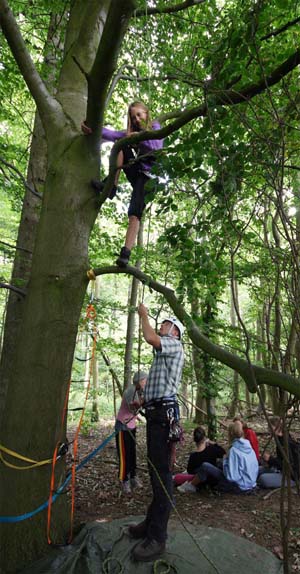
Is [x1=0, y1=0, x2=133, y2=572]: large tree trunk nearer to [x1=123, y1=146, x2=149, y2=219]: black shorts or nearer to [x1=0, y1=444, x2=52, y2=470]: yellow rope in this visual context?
[x1=0, y1=444, x2=52, y2=470]: yellow rope

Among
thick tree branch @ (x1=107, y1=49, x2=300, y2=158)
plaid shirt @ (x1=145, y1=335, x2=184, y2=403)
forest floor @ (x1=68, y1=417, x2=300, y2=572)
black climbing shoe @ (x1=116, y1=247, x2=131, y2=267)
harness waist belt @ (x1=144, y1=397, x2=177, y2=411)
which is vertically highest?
thick tree branch @ (x1=107, y1=49, x2=300, y2=158)

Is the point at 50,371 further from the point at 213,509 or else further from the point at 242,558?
the point at 213,509

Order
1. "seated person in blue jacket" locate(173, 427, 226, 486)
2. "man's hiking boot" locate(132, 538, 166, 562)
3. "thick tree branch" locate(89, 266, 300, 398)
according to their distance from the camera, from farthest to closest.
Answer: "seated person in blue jacket" locate(173, 427, 226, 486) < "man's hiking boot" locate(132, 538, 166, 562) < "thick tree branch" locate(89, 266, 300, 398)

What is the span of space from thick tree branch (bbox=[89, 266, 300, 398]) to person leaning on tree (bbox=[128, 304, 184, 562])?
0.34 m

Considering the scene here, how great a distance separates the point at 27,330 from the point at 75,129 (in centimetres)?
179

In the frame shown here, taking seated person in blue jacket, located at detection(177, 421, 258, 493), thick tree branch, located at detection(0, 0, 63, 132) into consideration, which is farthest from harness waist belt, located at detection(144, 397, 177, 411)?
thick tree branch, located at detection(0, 0, 63, 132)

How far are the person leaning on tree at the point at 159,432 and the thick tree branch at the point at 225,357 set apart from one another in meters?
0.34

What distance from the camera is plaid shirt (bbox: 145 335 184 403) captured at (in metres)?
3.12

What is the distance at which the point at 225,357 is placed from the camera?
8.04ft

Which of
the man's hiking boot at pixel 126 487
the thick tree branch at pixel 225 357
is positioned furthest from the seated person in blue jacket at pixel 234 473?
the thick tree branch at pixel 225 357

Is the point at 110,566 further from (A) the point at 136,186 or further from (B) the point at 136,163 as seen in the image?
(B) the point at 136,163

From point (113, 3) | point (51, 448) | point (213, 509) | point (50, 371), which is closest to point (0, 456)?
point (51, 448)

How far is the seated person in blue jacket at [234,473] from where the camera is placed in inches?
189

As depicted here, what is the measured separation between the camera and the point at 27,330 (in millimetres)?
2934
